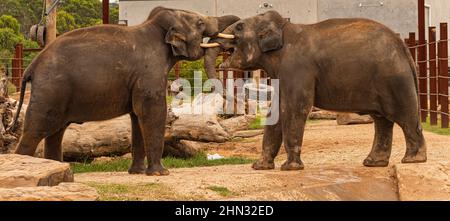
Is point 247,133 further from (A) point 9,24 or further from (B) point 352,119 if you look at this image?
(A) point 9,24

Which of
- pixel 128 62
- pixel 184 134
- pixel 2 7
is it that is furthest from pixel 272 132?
pixel 2 7

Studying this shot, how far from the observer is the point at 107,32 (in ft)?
31.6

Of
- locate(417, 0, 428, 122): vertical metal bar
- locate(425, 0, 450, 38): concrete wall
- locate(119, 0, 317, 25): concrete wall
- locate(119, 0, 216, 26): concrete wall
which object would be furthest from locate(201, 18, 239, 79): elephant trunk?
locate(425, 0, 450, 38): concrete wall

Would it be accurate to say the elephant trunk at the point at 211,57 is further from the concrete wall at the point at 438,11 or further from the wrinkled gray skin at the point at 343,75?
the concrete wall at the point at 438,11

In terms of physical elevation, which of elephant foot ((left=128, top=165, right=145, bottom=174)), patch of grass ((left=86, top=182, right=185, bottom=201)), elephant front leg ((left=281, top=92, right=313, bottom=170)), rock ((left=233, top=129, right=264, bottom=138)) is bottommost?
rock ((left=233, top=129, right=264, bottom=138))

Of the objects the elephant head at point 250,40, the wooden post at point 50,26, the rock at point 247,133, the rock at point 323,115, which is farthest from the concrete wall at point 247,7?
the elephant head at point 250,40

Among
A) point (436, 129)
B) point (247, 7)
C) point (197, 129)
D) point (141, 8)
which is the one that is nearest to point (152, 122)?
point (197, 129)

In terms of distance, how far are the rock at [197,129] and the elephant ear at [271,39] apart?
10.5 ft

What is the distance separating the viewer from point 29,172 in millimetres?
7445

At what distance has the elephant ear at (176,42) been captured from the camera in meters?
9.75

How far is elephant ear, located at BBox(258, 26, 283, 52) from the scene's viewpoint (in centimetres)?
989

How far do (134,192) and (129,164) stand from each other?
3915mm

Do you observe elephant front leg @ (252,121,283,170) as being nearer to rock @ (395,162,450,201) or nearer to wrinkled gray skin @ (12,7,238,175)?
wrinkled gray skin @ (12,7,238,175)

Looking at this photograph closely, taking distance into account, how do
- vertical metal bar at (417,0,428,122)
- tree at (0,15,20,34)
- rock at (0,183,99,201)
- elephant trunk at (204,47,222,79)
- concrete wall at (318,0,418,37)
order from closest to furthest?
rock at (0,183,99,201) < elephant trunk at (204,47,222,79) < vertical metal bar at (417,0,428,122) < concrete wall at (318,0,418,37) < tree at (0,15,20,34)
